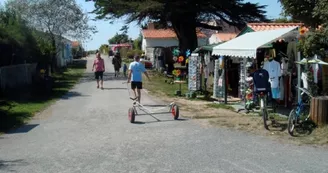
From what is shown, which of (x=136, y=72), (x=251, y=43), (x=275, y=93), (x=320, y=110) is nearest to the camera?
→ (x=320, y=110)

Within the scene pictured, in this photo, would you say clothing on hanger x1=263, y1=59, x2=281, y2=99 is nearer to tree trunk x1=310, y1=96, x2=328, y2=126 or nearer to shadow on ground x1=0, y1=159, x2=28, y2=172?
tree trunk x1=310, y1=96, x2=328, y2=126

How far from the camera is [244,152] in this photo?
26.4ft

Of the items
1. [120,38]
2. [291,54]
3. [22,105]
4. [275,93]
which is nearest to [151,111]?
[275,93]

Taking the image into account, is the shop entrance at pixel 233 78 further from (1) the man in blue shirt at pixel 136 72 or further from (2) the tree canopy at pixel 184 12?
(2) the tree canopy at pixel 184 12

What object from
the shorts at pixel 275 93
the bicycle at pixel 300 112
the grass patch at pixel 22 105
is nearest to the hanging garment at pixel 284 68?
the shorts at pixel 275 93

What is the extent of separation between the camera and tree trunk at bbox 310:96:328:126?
32.4ft

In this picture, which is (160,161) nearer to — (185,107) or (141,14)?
(185,107)

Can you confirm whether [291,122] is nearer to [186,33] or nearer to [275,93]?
[275,93]

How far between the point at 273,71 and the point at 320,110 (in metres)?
2.86

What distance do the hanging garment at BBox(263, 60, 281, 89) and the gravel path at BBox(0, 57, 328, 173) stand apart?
2.79m

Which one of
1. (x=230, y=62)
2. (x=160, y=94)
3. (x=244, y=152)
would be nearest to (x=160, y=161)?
(x=244, y=152)

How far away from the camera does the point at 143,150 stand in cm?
834

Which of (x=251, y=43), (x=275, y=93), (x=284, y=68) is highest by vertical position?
(x=251, y=43)

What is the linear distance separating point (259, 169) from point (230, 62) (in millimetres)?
10891
